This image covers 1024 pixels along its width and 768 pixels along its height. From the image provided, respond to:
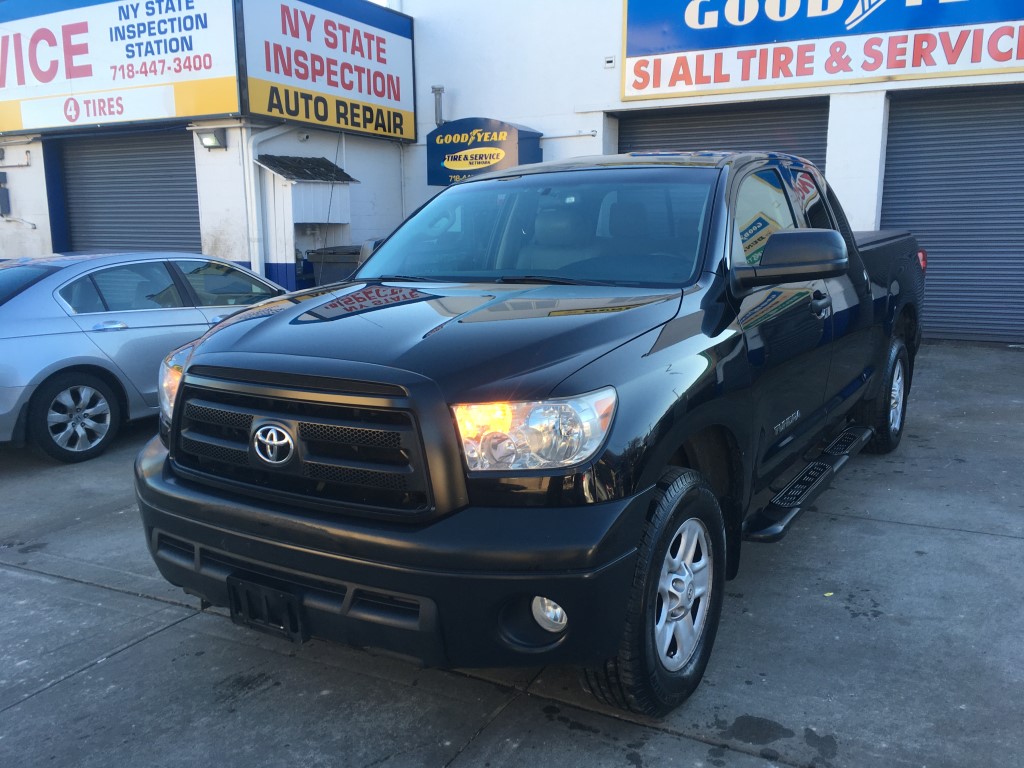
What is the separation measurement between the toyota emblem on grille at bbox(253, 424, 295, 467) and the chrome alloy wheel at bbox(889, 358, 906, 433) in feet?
14.4

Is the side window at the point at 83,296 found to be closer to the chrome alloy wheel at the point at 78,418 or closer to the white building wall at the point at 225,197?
the chrome alloy wheel at the point at 78,418

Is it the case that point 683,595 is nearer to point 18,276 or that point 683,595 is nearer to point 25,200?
point 18,276

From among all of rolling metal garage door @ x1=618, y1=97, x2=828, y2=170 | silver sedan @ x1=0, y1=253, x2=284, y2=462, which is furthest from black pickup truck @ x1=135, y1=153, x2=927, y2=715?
rolling metal garage door @ x1=618, y1=97, x2=828, y2=170

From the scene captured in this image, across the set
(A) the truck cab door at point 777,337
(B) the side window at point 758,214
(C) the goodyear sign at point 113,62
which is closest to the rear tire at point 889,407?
(A) the truck cab door at point 777,337

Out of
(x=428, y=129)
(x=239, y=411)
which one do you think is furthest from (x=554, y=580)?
(x=428, y=129)

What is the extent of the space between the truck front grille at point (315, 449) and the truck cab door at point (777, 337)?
1479mm

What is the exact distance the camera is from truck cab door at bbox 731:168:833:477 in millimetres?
3408

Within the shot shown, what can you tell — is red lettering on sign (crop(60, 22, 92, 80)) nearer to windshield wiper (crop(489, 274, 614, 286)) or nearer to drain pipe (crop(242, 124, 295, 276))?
drain pipe (crop(242, 124, 295, 276))

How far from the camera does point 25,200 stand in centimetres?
1507

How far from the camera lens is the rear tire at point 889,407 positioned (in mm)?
5617

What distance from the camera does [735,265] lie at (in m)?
3.44

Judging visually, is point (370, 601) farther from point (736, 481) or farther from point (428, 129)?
point (428, 129)

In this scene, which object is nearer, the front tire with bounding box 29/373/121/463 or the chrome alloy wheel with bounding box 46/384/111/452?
the front tire with bounding box 29/373/121/463

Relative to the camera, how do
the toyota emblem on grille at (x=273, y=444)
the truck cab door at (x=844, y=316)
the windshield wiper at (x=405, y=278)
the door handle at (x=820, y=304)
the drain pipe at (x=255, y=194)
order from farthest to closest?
1. the drain pipe at (x=255, y=194)
2. the truck cab door at (x=844, y=316)
3. the door handle at (x=820, y=304)
4. the windshield wiper at (x=405, y=278)
5. the toyota emblem on grille at (x=273, y=444)
